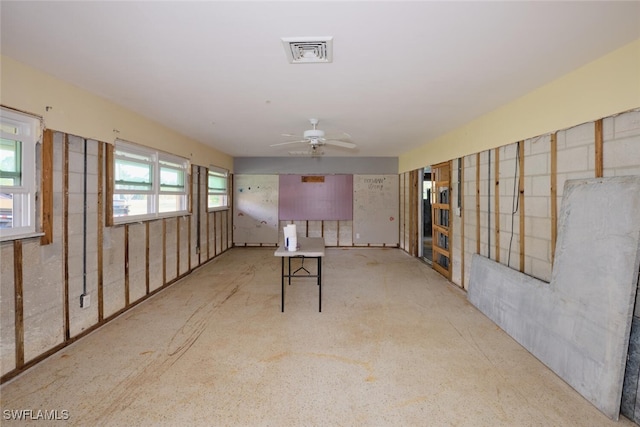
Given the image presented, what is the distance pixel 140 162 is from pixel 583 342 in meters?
4.88

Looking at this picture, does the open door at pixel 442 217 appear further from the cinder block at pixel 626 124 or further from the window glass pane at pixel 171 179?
the window glass pane at pixel 171 179

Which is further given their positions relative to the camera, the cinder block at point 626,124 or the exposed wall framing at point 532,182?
the exposed wall framing at point 532,182

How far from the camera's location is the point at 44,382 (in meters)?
2.03

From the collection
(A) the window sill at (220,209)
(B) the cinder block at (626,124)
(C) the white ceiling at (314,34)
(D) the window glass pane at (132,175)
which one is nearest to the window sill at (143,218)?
(D) the window glass pane at (132,175)

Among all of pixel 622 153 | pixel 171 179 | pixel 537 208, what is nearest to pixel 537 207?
pixel 537 208

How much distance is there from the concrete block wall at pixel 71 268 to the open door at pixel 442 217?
4585mm

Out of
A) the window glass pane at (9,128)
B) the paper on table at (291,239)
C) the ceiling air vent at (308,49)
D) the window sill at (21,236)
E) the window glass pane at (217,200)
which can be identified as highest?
the ceiling air vent at (308,49)

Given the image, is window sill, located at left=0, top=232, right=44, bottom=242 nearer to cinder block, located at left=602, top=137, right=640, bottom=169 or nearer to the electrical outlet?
the electrical outlet

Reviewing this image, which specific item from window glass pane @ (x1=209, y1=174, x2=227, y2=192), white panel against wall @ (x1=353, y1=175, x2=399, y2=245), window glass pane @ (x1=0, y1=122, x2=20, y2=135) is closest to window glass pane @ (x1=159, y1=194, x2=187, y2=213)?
window glass pane @ (x1=209, y1=174, x2=227, y2=192)

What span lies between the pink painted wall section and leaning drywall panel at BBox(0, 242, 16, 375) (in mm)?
5454

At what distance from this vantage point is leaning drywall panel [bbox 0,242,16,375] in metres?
2.01

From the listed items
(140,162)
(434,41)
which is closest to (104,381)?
(140,162)

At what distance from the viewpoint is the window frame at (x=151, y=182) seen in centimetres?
323

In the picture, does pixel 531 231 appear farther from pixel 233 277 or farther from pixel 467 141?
pixel 233 277
